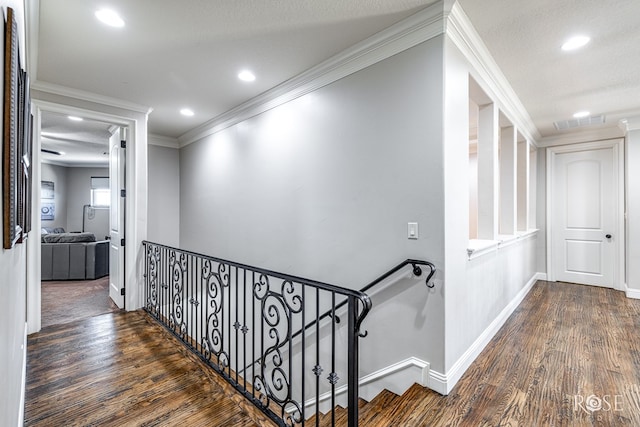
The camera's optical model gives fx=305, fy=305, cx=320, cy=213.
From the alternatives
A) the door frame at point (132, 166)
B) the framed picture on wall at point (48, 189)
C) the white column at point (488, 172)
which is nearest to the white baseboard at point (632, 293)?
the white column at point (488, 172)

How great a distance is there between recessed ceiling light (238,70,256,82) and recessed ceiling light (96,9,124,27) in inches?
41.0

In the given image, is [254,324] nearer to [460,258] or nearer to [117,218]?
[460,258]

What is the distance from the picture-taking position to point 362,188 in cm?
252

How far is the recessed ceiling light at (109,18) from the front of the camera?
207 centimetres

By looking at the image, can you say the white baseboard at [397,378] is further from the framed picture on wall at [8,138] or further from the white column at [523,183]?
the white column at [523,183]

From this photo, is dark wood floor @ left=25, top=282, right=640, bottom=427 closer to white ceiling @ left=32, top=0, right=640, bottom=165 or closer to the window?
white ceiling @ left=32, top=0, right=640, bottom=165

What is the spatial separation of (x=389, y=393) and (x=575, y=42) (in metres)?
3.02

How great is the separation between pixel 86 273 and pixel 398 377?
19.4 feet

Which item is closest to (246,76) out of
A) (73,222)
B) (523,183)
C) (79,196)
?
(523,183)

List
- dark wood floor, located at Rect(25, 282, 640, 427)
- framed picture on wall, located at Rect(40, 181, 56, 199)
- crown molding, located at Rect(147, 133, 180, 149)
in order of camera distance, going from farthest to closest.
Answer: framed picture on wall, located at Rect(40, 181, 56, 199), crown molding, located at Rect(147, 133, 180, 149), dark wood floor, located at Rect(25, 282, 640, 427)

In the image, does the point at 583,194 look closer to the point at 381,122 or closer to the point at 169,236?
the point at 381,122

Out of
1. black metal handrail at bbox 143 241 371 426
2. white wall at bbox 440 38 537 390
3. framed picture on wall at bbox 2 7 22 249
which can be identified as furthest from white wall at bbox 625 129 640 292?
framed picture on wall at bbox 2 7 22 249

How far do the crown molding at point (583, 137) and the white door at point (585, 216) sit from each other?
0.18 m

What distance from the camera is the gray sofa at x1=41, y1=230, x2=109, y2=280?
5.48 metres
